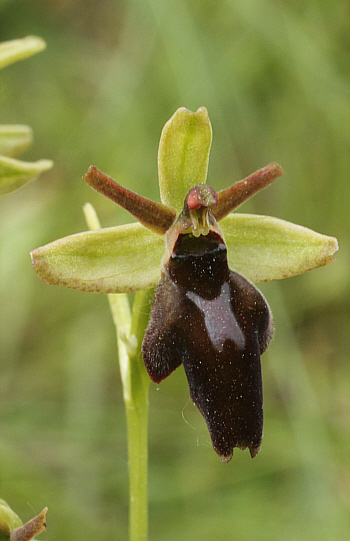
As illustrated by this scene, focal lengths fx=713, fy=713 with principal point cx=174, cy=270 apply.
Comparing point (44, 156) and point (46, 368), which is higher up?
point (44, 156)

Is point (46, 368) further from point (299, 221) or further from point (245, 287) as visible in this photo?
point (245, 287)

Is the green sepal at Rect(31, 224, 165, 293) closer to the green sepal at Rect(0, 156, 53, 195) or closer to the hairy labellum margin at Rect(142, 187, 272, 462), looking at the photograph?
the hairy labellum margin at Rect(142, 187, 272, 462)

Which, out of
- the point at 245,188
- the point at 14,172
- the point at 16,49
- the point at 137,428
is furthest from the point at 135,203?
the point at 16,49

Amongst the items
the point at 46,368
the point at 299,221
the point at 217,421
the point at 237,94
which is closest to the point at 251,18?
the point at 237,94

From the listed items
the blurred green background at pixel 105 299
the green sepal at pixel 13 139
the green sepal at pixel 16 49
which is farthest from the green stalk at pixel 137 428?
the blurred green background at pixel 105 299

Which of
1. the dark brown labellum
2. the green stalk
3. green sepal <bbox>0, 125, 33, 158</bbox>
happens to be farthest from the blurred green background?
the dark brown labellum

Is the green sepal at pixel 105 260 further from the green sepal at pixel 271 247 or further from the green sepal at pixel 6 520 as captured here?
the green sepal at pixel 6 520

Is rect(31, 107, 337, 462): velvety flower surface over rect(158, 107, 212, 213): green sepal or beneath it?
beneath

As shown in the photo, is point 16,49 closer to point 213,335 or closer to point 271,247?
point 271,247
